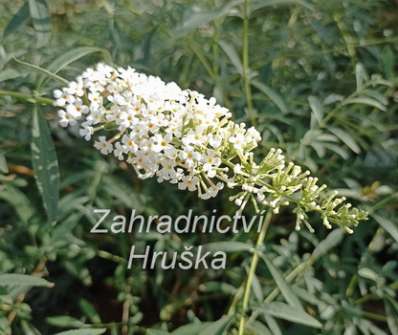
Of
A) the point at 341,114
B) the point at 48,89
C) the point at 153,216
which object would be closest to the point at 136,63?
the point at 48,89

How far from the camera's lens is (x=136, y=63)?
192 centimetres

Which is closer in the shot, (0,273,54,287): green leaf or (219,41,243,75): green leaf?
(0,273,54,287): green leaf

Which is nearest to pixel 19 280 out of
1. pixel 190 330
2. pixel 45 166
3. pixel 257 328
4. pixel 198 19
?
pixel 45 166

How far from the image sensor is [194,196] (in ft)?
7.13

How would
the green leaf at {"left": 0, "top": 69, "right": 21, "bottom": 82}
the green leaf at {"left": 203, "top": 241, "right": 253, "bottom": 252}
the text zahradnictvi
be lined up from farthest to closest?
1. the text zahradnictvi
2. the green leaf at {"left": 203, "top": 241, "right": 253, "bottom": 252}
3. the green leaf at {"left": 0, "top": 69, "right": 21, "bottom": 82}

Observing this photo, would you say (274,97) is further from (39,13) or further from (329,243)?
(39,13)

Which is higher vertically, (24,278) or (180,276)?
(180,276)

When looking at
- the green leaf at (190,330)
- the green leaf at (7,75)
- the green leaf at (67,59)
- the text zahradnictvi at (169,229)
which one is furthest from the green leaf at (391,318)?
the green leaf at (7,75)

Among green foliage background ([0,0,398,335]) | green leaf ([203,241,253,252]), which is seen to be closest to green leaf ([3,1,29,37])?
green foliage background ([0,0,398,335])

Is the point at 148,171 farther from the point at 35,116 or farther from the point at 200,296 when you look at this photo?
the point at 200,296

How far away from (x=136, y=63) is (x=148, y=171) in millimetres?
644

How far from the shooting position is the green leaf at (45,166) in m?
1.46

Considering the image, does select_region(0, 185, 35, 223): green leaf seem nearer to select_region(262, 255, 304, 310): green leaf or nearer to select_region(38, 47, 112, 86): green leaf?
select_region(38, 47, 112, 86): green leaf

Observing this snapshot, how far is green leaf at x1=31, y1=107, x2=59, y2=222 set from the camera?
57.5 inches
